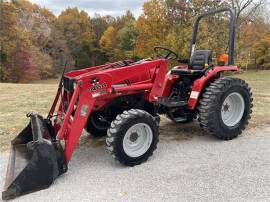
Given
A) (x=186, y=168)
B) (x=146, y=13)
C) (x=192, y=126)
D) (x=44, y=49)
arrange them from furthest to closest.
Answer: (x=44, y=49)
(x=146, y=13)
(x=192, y=126)
(x=186, y=168)

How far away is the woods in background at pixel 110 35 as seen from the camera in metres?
21.2

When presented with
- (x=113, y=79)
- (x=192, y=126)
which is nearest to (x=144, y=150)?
(x=113, y=79)

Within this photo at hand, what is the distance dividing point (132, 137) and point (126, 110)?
78 cm

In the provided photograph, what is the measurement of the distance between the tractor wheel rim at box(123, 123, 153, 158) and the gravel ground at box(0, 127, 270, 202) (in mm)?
215

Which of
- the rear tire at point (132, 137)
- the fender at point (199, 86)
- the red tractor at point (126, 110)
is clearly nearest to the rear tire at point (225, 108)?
the red tractor at point (126, 110)

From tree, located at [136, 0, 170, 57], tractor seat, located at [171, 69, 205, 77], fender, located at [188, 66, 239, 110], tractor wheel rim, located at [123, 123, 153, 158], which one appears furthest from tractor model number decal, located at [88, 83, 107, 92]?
tree, located at [136, 0, 170, 57]

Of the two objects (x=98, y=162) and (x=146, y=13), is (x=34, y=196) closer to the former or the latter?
(x=98, y=162)

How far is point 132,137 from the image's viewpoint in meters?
4.33

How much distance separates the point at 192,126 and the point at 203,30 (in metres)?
13.5

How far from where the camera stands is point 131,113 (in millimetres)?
4164

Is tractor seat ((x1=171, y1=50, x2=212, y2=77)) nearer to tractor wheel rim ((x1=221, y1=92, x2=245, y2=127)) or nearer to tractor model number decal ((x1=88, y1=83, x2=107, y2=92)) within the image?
tractor wheel rim ((x1=221, y1=92, x2=245, y2=127))

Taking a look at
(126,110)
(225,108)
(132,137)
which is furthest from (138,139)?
(225,108)

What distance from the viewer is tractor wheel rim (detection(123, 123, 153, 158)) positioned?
4.25m

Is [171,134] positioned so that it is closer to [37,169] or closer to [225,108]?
[225,108]
